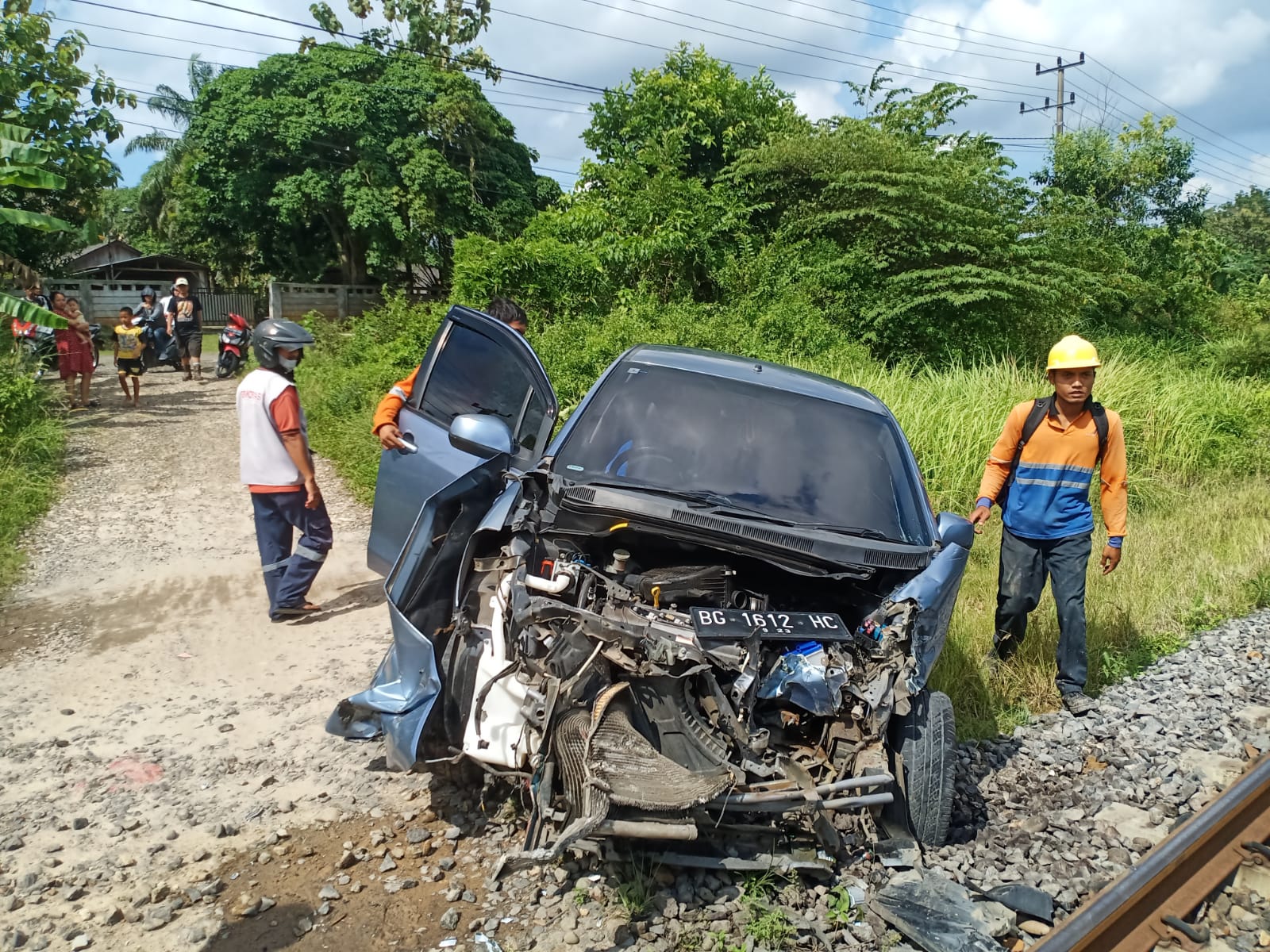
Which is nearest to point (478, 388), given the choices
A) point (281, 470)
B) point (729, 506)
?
point (281, 470)

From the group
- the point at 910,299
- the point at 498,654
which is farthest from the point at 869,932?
the point at 910,299

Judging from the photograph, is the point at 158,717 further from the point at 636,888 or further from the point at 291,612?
the point at 636,888

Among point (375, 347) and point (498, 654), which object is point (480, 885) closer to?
point (498, 654)

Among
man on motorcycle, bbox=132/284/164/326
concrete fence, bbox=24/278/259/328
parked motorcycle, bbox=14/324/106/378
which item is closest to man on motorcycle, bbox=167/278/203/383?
man on motorcycle, bbox=132/284/164/326

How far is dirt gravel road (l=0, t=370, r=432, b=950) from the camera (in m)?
3.32

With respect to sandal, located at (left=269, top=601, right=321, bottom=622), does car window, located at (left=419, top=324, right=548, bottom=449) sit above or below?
above

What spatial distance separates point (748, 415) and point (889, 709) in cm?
159

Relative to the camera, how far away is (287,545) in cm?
592

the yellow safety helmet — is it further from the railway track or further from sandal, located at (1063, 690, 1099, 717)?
the railway track

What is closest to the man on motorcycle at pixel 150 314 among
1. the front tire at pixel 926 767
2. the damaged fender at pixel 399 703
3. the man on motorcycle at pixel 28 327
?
the man on motorcycle at pixel 28 327

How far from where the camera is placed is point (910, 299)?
13188mm

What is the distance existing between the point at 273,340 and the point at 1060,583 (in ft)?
15.4

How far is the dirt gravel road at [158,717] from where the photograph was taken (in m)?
3.32

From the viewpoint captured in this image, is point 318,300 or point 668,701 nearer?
point 668,701
